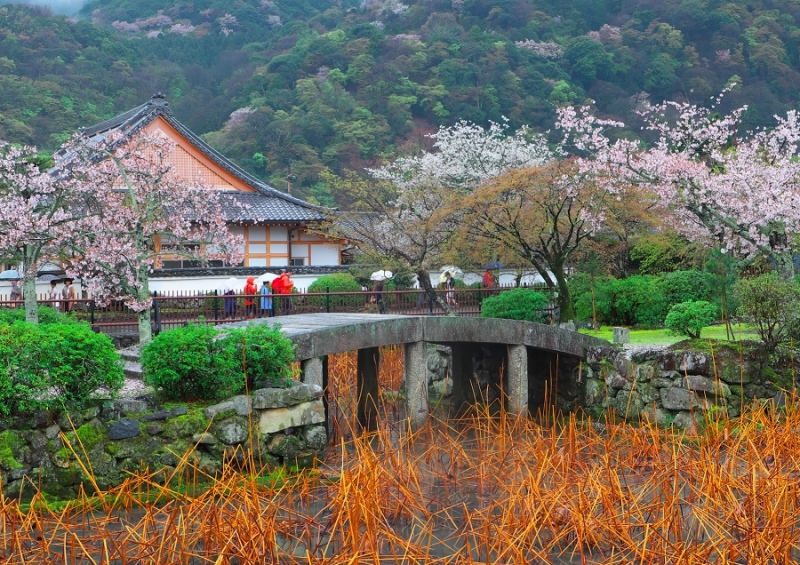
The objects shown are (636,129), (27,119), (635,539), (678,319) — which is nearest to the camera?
(635,539)

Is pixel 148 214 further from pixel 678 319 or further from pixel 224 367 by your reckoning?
pixel 678 319

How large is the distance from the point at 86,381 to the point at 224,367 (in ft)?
4.55

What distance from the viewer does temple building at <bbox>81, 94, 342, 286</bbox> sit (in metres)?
27.8

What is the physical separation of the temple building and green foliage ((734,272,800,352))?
16975 mm

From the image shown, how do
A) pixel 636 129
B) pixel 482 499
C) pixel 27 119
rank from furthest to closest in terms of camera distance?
pixel 636 129 → pixel 27 119 → pixel 482 499

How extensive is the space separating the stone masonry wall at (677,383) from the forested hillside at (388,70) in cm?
2714

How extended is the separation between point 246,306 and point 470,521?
1193 centimetres

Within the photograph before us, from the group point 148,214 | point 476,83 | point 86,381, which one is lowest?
point 86,381

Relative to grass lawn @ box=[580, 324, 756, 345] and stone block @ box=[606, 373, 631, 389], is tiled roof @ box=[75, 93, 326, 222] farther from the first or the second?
stone block @ box=[606, 373, 631, 389]

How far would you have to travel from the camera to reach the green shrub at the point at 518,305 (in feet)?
57.0

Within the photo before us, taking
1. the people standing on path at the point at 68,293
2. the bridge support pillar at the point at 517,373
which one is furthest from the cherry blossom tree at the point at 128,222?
the bridge support pillar at the point at 517,373

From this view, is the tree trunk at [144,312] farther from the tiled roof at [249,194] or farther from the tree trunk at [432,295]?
the tiled roof at [249,194]

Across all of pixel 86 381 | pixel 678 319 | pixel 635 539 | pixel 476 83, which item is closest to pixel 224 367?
pixel 86 381

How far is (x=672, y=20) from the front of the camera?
54.2m
